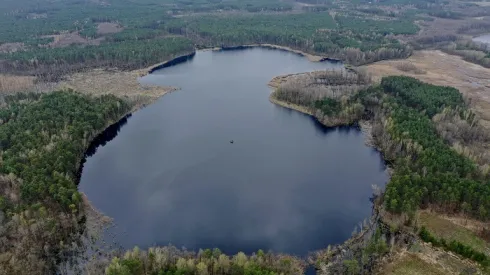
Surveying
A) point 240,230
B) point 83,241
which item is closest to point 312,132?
point 240,230

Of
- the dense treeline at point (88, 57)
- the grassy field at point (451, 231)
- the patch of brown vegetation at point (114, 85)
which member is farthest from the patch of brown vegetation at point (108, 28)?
the grassy field at point (451, 231)

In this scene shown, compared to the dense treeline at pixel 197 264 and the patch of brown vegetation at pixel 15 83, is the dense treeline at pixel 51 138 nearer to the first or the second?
the dense treeline at pixel 197 264

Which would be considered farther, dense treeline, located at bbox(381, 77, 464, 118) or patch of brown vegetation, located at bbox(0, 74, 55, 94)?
patch of brown vegetation, located at bbox(0, 74, 55, 94)

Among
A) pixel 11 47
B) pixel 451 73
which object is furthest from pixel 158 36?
pixel 451 73

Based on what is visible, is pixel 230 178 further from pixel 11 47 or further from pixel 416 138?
pixel 11 47

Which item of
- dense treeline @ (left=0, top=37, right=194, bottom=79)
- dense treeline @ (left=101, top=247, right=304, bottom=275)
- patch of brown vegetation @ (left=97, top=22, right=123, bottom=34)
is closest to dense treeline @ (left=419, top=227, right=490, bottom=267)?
dense treeline @ (left=101, top=247, right=304, bottom=275)

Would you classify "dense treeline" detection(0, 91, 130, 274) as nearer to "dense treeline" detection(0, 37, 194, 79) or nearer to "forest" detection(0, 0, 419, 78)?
"dense treeline" detection(0, 37, 194, 79)

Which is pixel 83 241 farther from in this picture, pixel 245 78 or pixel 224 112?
pixel 245 78
